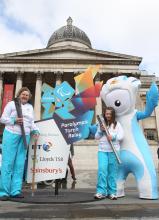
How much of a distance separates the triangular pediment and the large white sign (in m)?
30.0

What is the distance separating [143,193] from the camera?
6051mm

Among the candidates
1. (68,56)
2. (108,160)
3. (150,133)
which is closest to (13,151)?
(108,160)

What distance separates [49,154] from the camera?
249 inches

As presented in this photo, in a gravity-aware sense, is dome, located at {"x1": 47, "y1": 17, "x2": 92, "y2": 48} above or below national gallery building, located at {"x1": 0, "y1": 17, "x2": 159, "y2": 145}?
above

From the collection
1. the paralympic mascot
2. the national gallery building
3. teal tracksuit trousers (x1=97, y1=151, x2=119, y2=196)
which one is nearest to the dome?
the national gallery building

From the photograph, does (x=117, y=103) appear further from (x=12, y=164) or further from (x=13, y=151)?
(x=12, y=164)

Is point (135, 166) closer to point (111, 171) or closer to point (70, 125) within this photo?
point (111, 171)

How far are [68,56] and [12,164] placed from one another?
31.9m

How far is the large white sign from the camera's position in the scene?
6.23 m

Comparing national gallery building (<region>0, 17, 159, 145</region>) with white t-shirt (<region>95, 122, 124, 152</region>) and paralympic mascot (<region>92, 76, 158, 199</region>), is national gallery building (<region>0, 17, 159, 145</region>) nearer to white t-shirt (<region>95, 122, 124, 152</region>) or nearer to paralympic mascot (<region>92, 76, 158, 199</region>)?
paralympic mascot (<region>92, 76, 158, 199</region>)

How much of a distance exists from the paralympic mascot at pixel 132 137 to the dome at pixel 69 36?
1543 inches

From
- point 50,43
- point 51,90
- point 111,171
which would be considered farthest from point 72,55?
point 111,171

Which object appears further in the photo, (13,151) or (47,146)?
(47,146)

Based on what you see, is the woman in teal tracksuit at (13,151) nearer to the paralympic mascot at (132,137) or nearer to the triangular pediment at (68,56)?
the paralympic mascot at (132,137)
